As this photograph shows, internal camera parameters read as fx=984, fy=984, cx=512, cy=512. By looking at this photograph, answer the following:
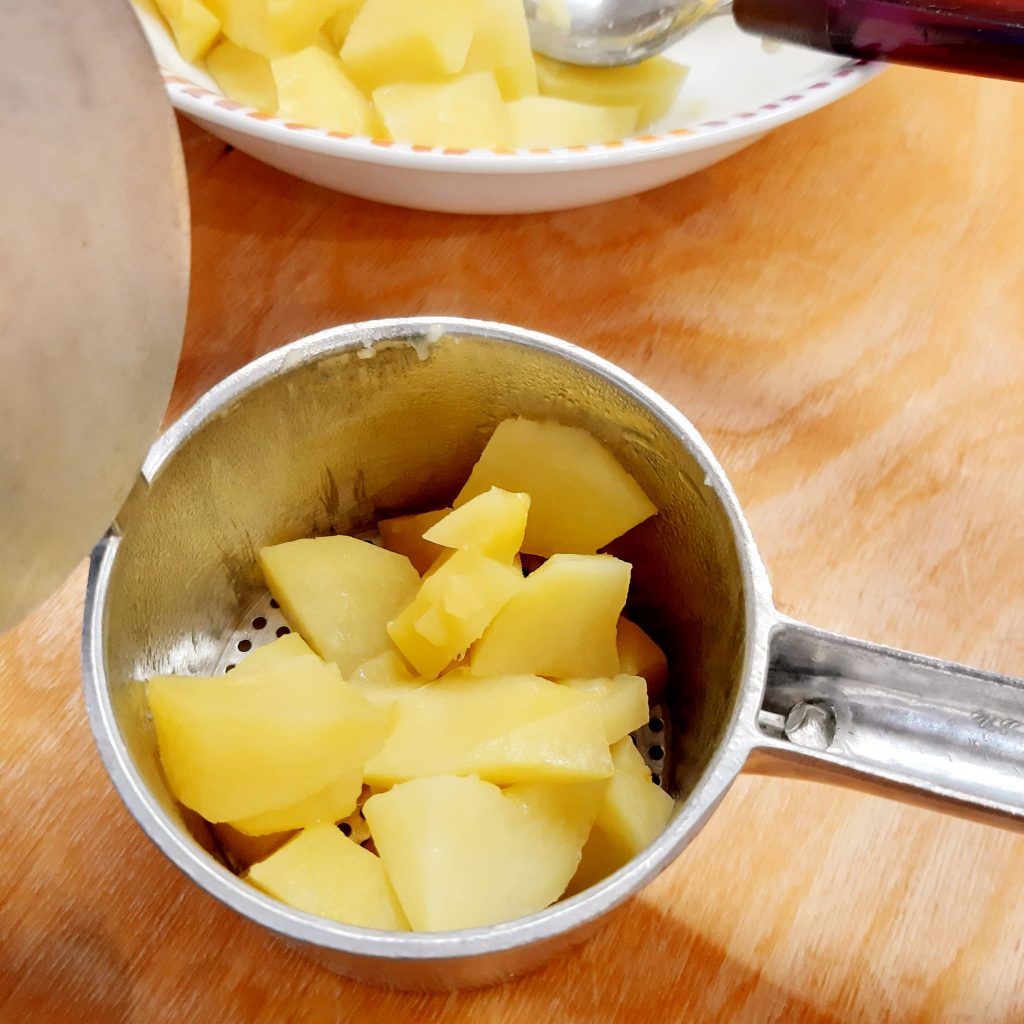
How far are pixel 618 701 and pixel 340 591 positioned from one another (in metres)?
0.15

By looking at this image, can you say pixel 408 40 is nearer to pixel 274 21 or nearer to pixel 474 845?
pixel 274 21

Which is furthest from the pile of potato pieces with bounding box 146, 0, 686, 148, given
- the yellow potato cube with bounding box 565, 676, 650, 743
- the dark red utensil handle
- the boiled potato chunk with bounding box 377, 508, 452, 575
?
the yellow potato cube with bounding box 565, 676, 650, 743

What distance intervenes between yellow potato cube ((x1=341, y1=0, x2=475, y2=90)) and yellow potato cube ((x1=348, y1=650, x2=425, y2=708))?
384mm

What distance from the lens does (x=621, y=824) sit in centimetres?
43

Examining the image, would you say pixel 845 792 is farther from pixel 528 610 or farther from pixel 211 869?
pixel 211 869

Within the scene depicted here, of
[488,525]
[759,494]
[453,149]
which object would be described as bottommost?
[759,494]

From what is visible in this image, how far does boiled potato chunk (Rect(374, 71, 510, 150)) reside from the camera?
2.06ft

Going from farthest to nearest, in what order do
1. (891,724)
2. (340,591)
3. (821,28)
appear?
(821,28)
(340,591)
(891,724)

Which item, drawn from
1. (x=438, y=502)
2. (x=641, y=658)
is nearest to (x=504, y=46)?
(x=438, y=502)

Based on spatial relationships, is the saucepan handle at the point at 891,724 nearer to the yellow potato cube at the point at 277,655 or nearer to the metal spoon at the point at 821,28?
the yellow potato cube at the point at 277,655

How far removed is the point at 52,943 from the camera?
0.46 m

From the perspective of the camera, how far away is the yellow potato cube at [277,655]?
0.46m

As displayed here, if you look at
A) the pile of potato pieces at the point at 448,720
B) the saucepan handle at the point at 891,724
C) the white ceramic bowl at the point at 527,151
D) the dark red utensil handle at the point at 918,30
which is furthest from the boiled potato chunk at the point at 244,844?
the dark red utensil handle at the point at 918,30

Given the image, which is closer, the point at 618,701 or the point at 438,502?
the point at 618,701
